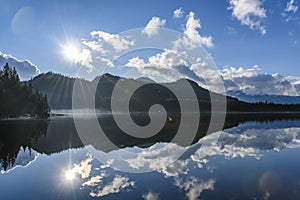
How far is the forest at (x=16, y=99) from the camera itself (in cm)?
10622

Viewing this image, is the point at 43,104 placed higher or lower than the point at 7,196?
higher

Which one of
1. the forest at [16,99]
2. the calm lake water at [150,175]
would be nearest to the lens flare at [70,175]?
the calm lake water at [150,175]

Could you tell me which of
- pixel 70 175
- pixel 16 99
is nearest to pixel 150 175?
pixel 70 175

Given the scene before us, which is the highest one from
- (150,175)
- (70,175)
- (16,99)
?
(16,99)

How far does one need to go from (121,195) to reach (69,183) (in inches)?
193

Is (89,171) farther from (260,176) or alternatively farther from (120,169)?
(260,176)

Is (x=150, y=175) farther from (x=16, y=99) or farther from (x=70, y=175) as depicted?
(x=16, y=99)

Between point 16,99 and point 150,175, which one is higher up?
point 16,99

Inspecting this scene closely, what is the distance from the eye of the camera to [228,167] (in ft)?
80.5

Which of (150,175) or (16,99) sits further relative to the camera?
(16,99)

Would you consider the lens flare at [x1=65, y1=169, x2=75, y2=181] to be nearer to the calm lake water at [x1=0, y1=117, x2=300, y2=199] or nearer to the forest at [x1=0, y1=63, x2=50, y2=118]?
the calm lake water at [x1=0, y1=117, x2=300, y2=199]

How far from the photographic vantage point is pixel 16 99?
110562 millimetres

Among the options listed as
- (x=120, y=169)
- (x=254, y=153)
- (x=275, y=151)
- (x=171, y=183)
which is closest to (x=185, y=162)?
(x=120, y=169)

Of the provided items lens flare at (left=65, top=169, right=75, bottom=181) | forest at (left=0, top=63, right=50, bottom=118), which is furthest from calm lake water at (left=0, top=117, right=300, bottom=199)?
forest at (left=0, top=63, right=50, bottom=118)
